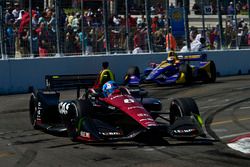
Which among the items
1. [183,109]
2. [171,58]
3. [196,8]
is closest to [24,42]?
[171,58]

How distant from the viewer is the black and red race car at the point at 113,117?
29.9 feet

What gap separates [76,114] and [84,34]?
1133cm

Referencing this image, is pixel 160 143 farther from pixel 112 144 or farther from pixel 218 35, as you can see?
pixel 218 35

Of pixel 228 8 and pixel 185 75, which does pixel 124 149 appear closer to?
pixel 185 75

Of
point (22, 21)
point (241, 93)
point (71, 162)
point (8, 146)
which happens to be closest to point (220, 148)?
point (71, 162)

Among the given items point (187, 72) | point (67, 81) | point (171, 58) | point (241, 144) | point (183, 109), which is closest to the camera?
point (241, 144)

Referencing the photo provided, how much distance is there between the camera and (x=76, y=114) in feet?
31.3

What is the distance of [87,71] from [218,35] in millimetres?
7268

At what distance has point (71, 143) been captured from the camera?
9570mm

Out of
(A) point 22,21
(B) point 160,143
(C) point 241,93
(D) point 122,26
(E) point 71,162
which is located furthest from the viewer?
(D) point 122,26

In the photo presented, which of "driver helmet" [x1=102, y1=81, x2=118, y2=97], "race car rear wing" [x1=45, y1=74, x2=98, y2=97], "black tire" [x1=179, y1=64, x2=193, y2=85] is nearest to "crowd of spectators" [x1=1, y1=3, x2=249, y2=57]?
"black tire" [x1=179, y1=64, x2=193, y2=85]

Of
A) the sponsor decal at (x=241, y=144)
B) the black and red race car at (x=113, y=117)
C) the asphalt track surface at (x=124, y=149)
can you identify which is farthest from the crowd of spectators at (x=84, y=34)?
the sponsor decal at (x=241, y=144)

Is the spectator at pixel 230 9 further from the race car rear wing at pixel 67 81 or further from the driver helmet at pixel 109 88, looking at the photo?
the driver helmet at pixel 109 88

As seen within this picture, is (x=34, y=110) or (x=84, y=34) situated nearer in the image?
(x=34, y=110)
